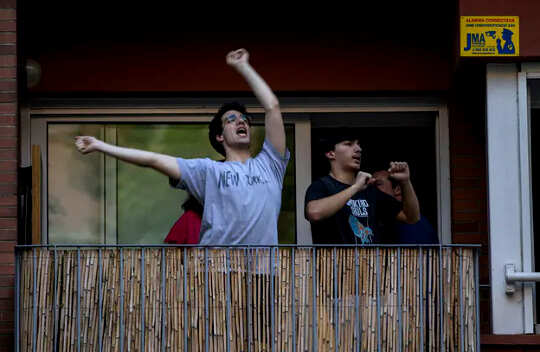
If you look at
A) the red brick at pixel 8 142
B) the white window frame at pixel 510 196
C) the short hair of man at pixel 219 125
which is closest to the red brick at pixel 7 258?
the red brick at pixel 8 142

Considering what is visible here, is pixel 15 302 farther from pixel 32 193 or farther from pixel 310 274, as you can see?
pixel 310 274

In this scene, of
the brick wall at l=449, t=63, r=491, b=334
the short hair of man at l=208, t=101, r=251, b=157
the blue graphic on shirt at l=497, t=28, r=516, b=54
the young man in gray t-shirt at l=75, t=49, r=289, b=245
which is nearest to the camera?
the young man in gray t-shirt at l=75, t=49, r=289, b=245

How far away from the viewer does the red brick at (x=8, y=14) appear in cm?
1022

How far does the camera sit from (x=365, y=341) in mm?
9383

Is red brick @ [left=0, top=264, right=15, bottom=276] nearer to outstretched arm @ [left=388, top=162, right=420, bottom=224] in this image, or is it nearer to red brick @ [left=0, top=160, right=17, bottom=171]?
red brick @ [left=0, top=160, right=17, bottom=171]

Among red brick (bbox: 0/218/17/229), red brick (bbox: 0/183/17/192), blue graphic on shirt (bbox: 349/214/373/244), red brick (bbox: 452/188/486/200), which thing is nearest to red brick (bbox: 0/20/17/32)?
red brick (bbox: 0/183/17/192)

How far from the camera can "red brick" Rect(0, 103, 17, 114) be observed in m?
10.1

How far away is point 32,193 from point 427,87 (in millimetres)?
3236

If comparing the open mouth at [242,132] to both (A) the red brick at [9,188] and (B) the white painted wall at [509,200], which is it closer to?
(A) the red brick at [9,188]

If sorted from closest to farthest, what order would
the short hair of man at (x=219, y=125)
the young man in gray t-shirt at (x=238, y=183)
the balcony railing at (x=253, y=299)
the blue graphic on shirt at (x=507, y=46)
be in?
the balcony railing at (x=253, y=299) < the young man in gray t-shirt at (x=238, y=183) < the short hair of man at (x=219, y=125) < the blue graphic on shirt at (x=507, y=46)

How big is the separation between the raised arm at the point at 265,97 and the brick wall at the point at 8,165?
62.9 inches

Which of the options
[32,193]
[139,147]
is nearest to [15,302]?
[32,193]

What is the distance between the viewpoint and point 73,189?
11.8 meters

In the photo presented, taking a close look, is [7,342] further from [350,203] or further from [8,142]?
[350,203]
